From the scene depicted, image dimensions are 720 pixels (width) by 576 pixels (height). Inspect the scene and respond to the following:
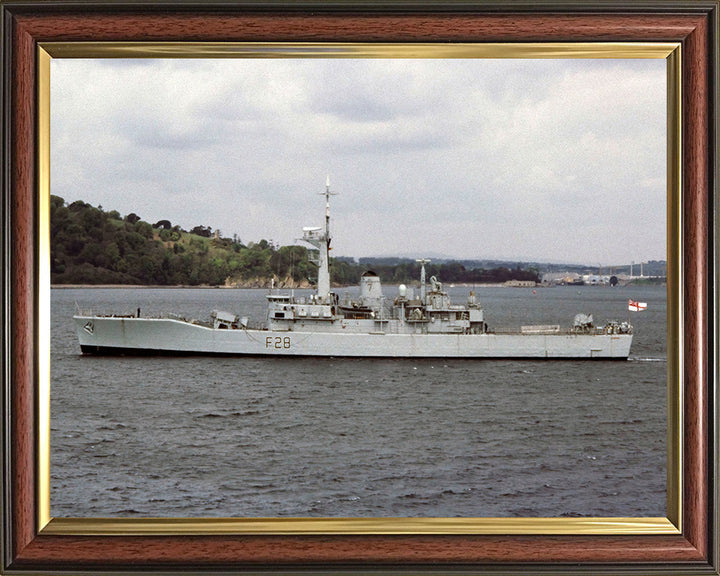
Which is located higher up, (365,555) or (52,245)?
(52,245)

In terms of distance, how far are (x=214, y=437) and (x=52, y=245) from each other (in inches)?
89.7

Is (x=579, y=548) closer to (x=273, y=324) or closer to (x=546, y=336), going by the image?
(x=546, y=336)

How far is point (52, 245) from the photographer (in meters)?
3.50

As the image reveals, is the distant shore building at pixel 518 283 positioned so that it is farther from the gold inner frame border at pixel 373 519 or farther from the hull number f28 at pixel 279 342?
the hull number f28 at pixel 279 342

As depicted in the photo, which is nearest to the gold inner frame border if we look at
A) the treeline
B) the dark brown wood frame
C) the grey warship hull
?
the dark brown wood frame

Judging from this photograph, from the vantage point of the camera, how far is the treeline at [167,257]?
15.7 ft

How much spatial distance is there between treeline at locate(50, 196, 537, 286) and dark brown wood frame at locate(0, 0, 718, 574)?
3.19 ft

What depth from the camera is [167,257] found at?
19.8 ft

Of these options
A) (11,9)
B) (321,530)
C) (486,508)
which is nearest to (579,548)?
(486,508)

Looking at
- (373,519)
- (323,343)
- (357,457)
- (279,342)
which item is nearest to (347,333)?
(323,343)

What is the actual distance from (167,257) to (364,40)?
3420 millimetres

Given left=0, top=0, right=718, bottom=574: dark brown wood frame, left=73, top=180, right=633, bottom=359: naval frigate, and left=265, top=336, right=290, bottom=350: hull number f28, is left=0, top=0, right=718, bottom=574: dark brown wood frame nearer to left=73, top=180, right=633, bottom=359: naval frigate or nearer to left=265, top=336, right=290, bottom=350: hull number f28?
left=73, top=180, right=633, bottom=359: naval frigate

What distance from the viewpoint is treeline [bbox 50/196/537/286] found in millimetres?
4777

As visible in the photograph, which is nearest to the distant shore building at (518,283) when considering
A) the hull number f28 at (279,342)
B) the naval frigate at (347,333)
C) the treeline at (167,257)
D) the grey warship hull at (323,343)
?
the treeline at (167,257)
